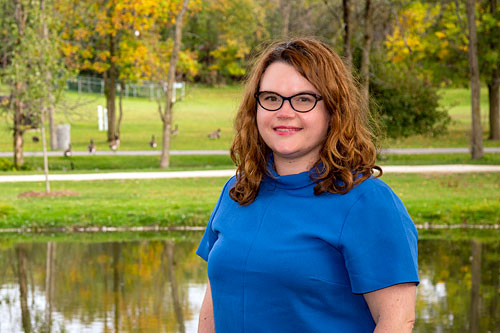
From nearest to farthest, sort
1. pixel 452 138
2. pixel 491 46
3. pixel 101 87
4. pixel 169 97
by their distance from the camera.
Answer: pixel 169 97 → pixel 491 46 → pixel 452 138 → pixel 101 87

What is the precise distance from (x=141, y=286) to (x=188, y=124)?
41.7 metres

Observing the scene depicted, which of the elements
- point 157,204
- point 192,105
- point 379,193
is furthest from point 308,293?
point 192,105

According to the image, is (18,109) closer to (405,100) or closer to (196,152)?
(196,152)

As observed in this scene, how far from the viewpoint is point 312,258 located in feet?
7.51

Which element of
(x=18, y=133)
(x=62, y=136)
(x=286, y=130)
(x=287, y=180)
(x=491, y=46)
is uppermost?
(x=491, y=46)

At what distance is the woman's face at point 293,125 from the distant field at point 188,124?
768 inches

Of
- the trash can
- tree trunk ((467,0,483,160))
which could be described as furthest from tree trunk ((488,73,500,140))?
the trash can

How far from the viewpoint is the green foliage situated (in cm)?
2825

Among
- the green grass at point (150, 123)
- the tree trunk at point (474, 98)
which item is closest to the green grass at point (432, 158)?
the tree trunk at point (474, 98)

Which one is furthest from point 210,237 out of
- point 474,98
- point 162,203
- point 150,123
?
point 150,123

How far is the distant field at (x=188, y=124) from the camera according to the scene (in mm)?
36625

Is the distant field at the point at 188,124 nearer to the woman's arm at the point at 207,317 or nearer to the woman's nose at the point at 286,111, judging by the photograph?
the woman's arm at the point at 207,317

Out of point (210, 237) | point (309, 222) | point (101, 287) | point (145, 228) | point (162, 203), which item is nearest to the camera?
point (309, 222)

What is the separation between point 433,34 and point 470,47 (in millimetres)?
14570
